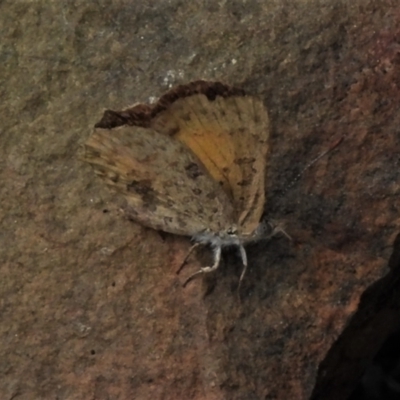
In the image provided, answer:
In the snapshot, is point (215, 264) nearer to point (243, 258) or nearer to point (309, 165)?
point (243, 258)

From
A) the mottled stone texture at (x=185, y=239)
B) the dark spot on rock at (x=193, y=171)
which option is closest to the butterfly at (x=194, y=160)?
the dark spot on rock at (x=193, y=171)

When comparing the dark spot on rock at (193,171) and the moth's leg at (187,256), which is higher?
the dark spot on rock at (193,171)

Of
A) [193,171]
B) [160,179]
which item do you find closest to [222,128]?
[193,171]

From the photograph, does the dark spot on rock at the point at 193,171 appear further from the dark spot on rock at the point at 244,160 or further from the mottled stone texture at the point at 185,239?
the mottled stone texture at the point at 185,239

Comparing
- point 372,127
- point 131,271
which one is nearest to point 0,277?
point 131,271

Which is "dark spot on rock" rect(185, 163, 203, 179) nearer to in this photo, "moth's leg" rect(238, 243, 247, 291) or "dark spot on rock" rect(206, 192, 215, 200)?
"dark spot on rock" rect(206, 192, 215, 200)

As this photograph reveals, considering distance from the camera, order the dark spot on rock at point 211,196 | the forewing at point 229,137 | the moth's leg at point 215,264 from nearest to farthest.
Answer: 1. the forewing at point 229,137
2. the dark spot on rock at point 211,196
3. the moth's leg at point 215,264

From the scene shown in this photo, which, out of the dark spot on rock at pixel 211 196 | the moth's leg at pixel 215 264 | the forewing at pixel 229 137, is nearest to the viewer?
the forewing at pixel 229 137

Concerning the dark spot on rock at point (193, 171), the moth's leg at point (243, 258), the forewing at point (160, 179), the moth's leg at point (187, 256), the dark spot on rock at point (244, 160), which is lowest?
the moth's leg at point (187, 256)

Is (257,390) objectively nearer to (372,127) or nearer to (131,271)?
(131,271)
